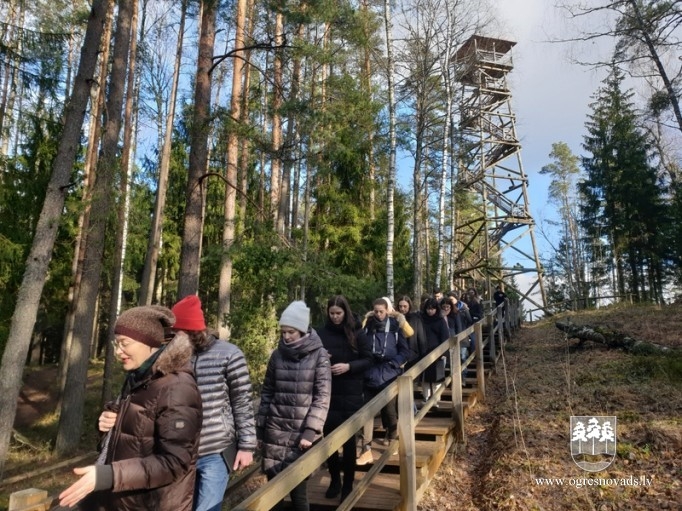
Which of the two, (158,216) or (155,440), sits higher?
(158,216)

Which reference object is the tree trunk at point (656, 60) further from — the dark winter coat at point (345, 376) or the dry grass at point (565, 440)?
the dark winter coat at point (345, 376)

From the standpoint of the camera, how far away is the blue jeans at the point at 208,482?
2.72m

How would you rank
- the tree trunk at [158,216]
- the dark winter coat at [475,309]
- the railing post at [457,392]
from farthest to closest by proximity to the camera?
1. the tree trunk at [158,216]
2. the dark winter coat at [475,309]
3. the railing post at [457,392]

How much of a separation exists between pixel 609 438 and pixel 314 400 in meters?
3.49

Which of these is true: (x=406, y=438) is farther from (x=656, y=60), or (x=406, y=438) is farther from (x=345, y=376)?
(x=656, y=60)

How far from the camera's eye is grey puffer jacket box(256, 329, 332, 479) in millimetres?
3238

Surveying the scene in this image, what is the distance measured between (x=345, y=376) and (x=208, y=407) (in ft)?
5.07

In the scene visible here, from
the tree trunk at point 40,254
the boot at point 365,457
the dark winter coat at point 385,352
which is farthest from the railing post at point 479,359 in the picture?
the tree trunk at point 40,254

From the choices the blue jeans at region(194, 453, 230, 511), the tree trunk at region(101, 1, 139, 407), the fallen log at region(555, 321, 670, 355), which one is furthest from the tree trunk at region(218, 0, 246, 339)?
the blue jeans at region(194, 453, 230, 511)

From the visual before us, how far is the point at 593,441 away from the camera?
16.5 feet

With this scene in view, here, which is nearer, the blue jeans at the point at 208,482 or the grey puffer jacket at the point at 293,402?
the blue jeans at the point at 208,482

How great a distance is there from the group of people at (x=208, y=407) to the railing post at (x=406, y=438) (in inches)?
17.8

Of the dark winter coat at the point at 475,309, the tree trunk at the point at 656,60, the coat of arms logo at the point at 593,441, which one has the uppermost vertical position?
the tree trunk at the point at 656,60

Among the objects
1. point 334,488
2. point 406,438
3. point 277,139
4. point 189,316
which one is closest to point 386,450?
point 406,438
